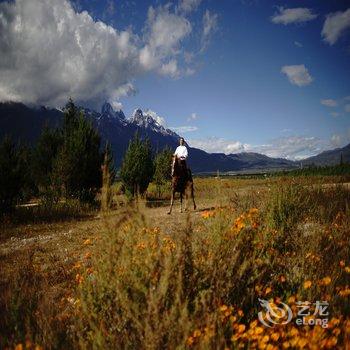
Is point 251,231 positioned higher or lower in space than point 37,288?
higher

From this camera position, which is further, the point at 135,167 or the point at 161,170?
the point at 161,170

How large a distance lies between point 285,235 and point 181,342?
464 cm

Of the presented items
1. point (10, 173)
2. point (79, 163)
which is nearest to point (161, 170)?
point (79, 163)

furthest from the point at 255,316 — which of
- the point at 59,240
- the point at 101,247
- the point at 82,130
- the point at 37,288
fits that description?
the point at 82,130

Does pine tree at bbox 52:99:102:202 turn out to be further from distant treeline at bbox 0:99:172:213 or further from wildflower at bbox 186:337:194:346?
wildflower at bbox 186:337:194:346

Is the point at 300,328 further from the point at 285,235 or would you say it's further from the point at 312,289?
the point at 285,235

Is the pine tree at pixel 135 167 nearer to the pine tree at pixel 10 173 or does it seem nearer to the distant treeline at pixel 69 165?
the distant treeline at pixel 69 165

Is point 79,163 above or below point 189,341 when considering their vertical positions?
above

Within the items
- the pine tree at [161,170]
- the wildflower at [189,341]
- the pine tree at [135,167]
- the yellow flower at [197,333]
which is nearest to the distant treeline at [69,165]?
the pine tree at [135,167]

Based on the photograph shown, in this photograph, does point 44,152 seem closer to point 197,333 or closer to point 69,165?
point 69,165

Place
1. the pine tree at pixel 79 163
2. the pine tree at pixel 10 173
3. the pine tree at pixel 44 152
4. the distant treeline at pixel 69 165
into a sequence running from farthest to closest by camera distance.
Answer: the pine tree at pixel 44 152 → the pine tree at pixel 79 163 → the distant treeline at pixel 69 165 → the pine tree at pixel 10 173

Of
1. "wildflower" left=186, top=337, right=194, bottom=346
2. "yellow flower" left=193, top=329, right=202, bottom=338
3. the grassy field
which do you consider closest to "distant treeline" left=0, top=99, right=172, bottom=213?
the grassy field

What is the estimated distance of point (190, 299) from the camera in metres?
4.14

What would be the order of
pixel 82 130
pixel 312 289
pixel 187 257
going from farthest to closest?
pixel 82 130 → pixel 312 289 → pixel 187 257
